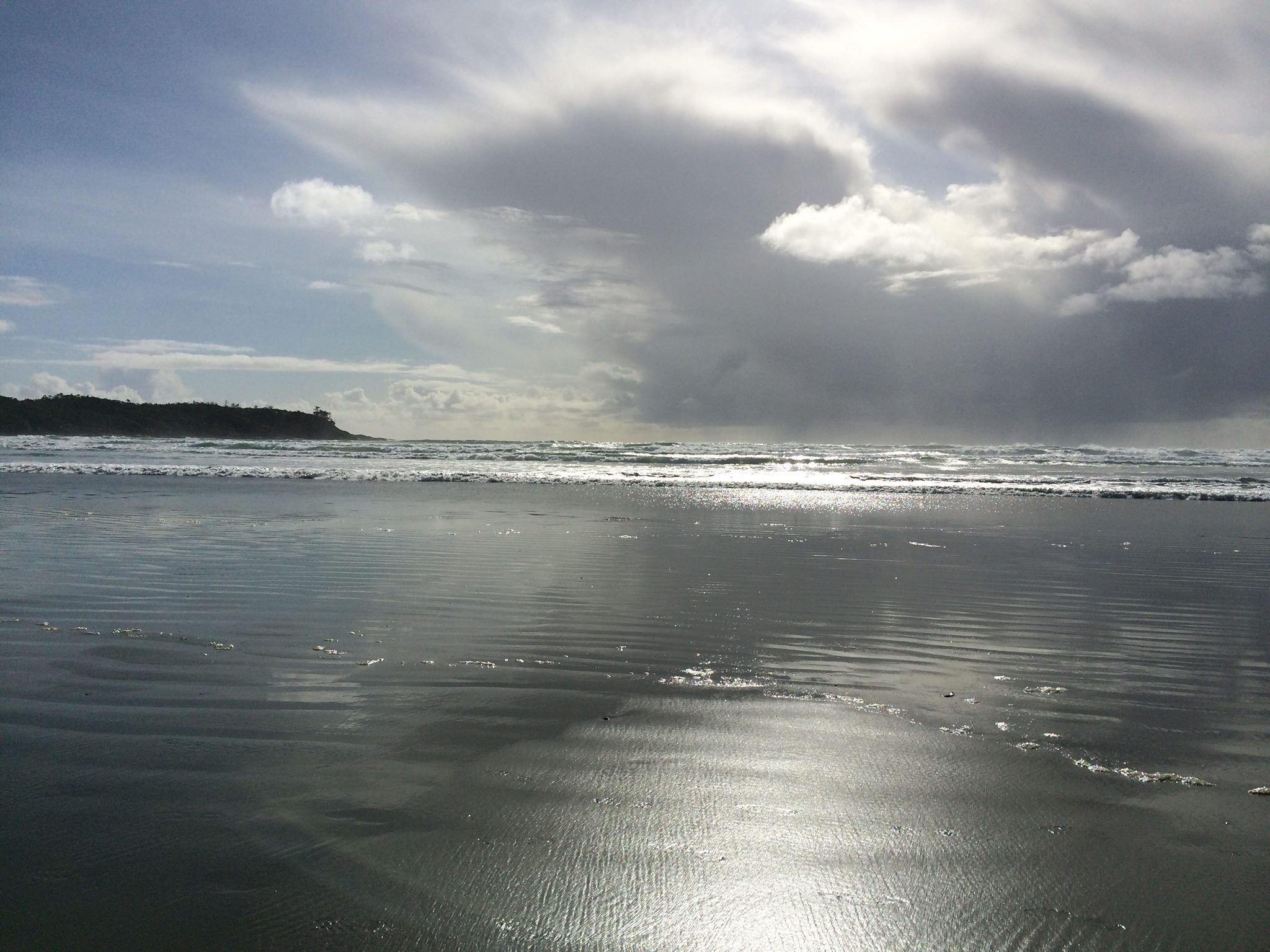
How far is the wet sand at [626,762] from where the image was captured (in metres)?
2.70

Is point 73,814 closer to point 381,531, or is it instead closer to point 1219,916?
point 1219,916

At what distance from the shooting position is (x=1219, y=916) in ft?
8.86

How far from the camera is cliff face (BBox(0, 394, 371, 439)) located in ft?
295

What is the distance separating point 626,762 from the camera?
392 cm

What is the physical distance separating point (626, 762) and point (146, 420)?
11538cm

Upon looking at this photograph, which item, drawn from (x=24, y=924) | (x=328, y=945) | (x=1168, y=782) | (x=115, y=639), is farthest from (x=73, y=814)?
(x=1168, y=782)

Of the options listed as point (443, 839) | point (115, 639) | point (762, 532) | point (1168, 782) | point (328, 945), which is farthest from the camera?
point (762, 532)

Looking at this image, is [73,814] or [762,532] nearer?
[73,814]

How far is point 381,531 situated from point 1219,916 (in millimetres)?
12016

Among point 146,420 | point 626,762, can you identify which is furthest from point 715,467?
point 146,420

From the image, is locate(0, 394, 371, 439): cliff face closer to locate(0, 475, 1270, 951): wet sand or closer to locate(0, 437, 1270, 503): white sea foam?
locate(0, 437, 1270, 503): white sea foam

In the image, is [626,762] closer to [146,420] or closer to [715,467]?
[715,467]

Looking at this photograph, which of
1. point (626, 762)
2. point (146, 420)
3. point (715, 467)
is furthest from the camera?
point (146, 420)

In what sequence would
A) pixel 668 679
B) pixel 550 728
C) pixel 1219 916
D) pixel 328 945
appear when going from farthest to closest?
pixel 668 679, pixel 550 728, pixel 1219 916, pixel 328 945
